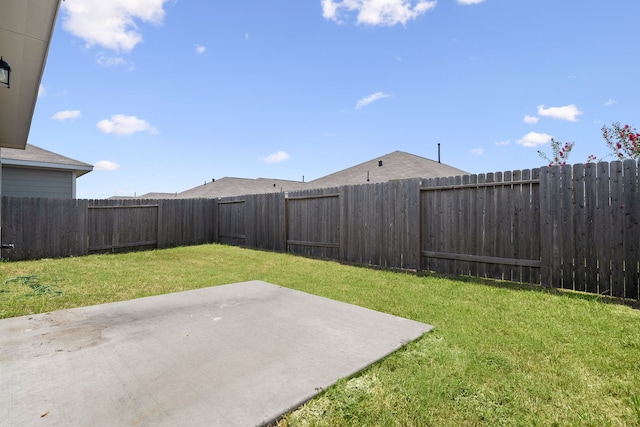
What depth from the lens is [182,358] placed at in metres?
2.28

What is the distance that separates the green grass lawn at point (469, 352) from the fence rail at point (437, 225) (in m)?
0.61

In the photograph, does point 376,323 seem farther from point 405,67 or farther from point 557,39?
point 405,67

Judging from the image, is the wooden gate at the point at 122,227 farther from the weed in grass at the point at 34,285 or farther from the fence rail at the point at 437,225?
the weed in grass at the point at 34,285

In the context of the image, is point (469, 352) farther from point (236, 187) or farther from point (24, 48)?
point (236, 187)

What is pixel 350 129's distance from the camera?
603 inches

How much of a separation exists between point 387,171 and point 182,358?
35.8ft

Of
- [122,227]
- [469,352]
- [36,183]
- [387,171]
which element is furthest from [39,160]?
[469,352]

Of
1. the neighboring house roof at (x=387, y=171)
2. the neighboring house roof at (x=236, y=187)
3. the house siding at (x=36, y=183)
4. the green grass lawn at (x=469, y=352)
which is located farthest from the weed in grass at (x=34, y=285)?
the neighboring house roof at (x=236, y=187)

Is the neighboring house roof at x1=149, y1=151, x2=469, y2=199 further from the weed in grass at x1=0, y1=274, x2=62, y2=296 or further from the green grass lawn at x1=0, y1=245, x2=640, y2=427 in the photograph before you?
the weed in grass at x1=0, y1=274, x2=62, y2=296

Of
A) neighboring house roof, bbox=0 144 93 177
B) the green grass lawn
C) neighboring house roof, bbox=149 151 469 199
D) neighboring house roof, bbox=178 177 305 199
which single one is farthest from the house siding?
neighboring house roof, bbox=149 151 469 199

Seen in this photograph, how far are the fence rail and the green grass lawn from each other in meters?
0.61

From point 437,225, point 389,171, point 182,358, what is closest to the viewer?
point 182,358

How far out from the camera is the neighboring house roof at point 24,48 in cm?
285

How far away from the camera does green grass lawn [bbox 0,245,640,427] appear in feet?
5.46
